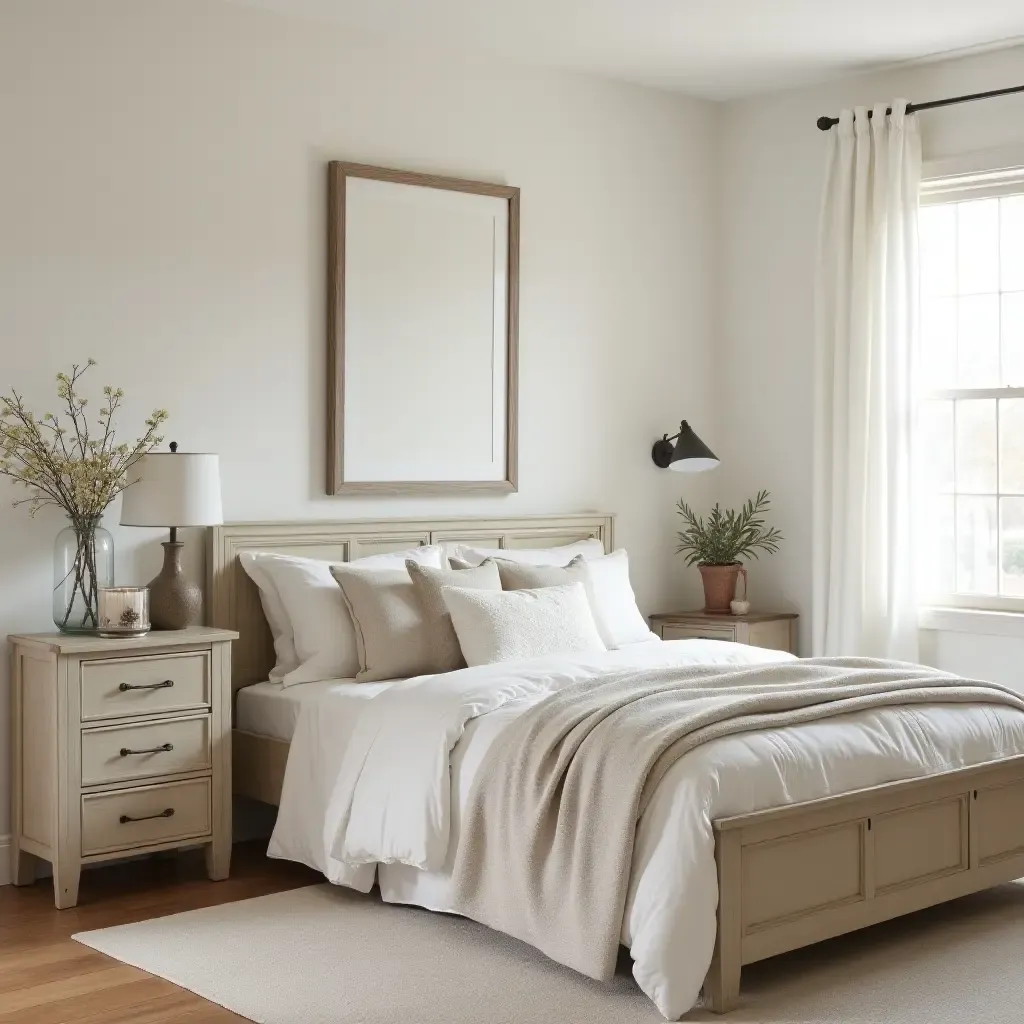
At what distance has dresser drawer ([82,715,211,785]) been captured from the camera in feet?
13.4

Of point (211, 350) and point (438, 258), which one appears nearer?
point (211, 350)

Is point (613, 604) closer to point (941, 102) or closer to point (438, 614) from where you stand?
point (438, 614)

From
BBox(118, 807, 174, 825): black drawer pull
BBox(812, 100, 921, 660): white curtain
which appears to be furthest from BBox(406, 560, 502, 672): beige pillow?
BBox(812, 100, 921, 660): white curtain

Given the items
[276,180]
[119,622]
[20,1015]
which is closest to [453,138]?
[276,180]

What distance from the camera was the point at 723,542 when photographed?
598cm

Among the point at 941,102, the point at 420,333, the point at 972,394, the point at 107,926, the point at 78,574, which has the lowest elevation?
the point at 107,926

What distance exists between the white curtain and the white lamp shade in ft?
8.52

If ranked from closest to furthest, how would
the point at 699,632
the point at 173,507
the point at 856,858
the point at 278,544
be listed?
the point at 856,858 → the point at 173,507 → the point at 278,544 → the point at 699,632

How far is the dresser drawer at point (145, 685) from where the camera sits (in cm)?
409

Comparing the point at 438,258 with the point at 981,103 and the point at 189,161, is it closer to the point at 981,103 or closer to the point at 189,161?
the point at 189,161

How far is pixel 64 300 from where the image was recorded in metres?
4.41

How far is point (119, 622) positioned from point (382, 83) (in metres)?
2.22

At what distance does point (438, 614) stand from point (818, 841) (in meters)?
1.50

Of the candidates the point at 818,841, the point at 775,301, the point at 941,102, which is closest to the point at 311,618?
the point at 818,841
